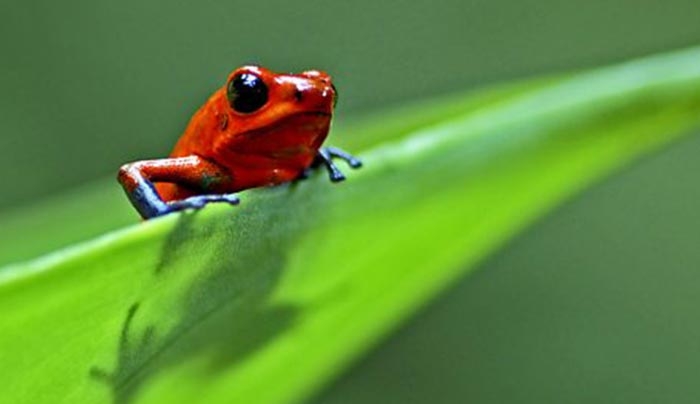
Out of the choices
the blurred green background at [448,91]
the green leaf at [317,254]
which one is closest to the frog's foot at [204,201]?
the green leaf at [317,254]

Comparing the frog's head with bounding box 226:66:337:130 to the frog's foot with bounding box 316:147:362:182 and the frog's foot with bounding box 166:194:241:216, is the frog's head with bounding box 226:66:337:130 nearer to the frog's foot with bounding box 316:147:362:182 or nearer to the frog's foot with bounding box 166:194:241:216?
the frog's foot with bounding box 316:147:362:182

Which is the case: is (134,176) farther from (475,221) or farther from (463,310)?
(463,310)

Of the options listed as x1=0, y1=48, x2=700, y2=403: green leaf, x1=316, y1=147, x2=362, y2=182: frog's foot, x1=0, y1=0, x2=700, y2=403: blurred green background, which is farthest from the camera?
x1=0, y1=0, x2=700, y2=403: blurred green background

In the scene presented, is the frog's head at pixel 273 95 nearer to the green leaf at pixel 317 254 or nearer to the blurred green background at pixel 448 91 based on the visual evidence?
the green leaf at pixel 317 254

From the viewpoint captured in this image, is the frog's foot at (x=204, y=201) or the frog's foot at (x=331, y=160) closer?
the frog's foot at (x=204, y=201)

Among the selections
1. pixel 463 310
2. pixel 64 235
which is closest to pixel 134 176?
pixel 64 235

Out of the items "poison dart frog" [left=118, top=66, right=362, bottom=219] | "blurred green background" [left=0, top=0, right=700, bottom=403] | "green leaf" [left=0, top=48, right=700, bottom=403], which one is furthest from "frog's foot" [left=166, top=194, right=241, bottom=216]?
"blurred green background" [left=0, top=0, right=700, bottom=403]

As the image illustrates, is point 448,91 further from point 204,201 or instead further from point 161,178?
point 204,201
